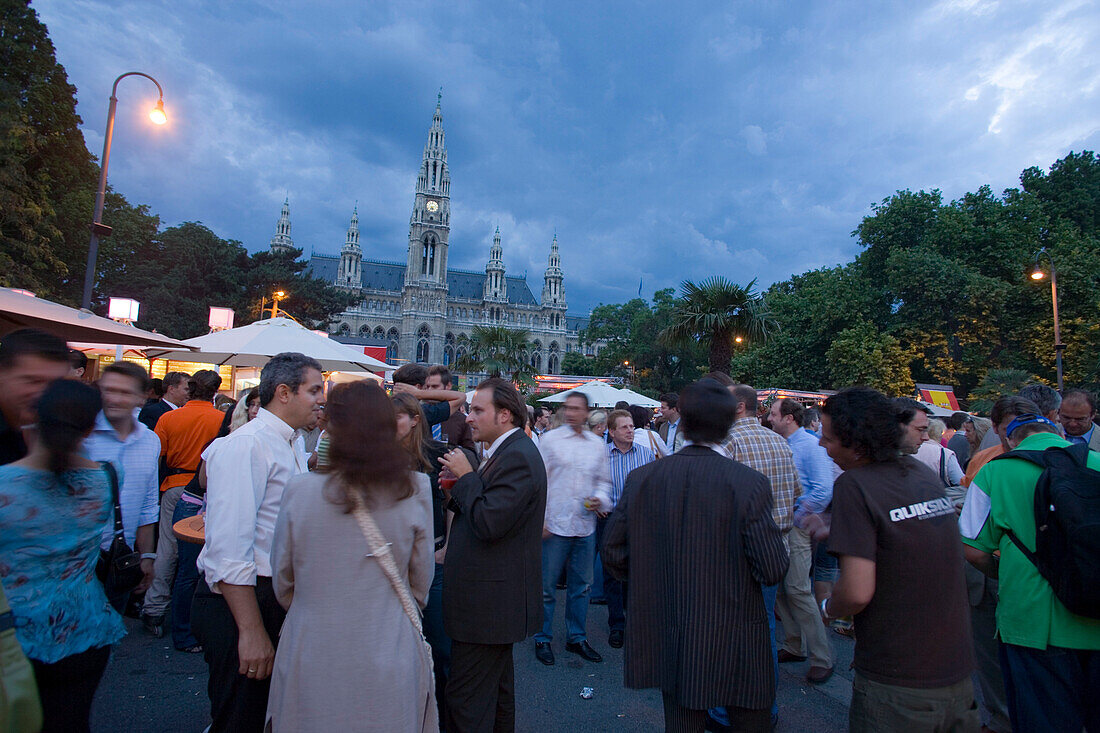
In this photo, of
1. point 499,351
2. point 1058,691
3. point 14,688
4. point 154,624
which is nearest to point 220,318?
point 154,624

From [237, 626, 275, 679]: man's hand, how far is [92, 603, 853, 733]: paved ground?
1.69m

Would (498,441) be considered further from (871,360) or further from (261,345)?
(871,360)

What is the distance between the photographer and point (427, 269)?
8738 cm

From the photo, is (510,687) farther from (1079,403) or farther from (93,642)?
(1079,403)

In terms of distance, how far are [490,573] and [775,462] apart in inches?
89.7

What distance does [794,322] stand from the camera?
30.0 m

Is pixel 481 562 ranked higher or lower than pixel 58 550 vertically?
lower

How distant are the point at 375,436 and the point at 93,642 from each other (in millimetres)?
1273

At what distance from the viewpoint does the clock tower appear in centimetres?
8531

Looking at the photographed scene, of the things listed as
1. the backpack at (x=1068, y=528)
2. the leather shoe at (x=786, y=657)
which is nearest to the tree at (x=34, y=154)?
the leather shoe at (x=786, y=657)

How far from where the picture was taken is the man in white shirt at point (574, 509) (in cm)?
471

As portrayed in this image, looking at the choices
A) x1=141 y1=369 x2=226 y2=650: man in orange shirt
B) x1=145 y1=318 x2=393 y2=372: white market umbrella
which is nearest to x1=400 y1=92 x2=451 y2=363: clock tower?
x1=145 y1=318 x2=393 y2=372: white market umbrella

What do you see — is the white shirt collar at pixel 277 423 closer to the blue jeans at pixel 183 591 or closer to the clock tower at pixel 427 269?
the blue jeans at pixel 183 591

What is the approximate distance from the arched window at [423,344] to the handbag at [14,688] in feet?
281
